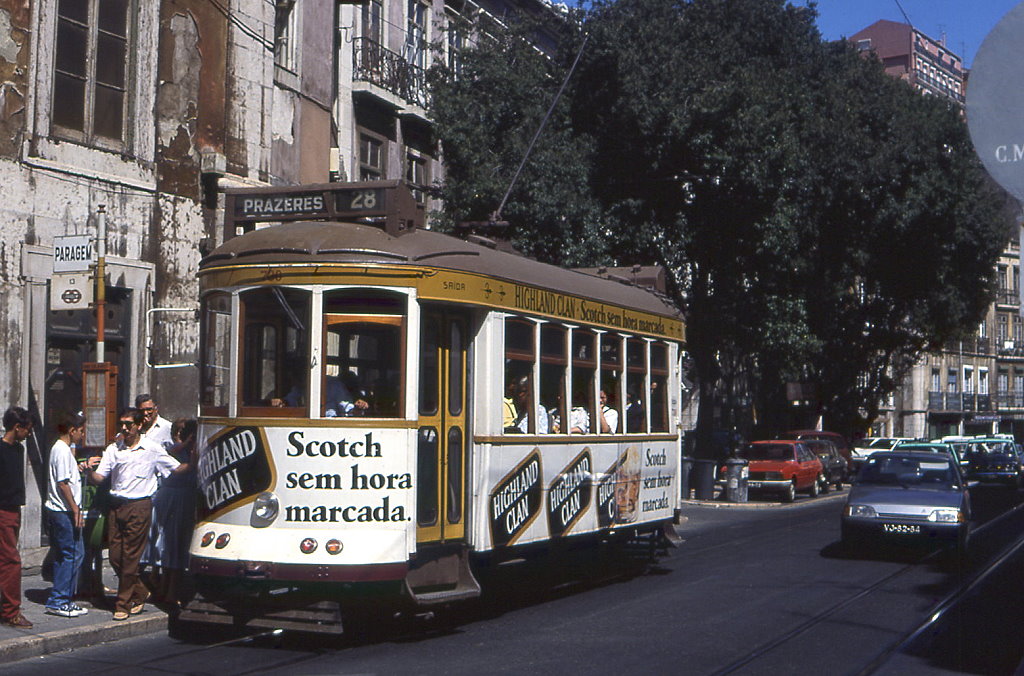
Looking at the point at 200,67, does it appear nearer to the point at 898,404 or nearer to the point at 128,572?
the point at 128,572

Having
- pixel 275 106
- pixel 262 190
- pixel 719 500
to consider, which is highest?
pixel 275 106

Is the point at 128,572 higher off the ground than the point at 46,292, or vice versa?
the point at 46,292

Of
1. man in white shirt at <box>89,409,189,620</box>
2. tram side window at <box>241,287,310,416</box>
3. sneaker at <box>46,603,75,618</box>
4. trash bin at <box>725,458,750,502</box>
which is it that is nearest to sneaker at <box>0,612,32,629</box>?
sneaker at <box>46,603,75,618</box>

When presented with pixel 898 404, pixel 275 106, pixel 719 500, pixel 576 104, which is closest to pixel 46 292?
pixel 275 106

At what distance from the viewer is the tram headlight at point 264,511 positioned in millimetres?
9438

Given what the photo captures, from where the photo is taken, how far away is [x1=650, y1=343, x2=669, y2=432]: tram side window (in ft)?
46.5

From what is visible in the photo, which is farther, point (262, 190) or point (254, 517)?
point (262, 190)

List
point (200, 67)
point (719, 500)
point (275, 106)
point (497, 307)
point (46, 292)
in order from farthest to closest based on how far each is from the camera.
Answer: point (719, 500) → point (275, 106) → point (200, 67) → point (46, 292) → point (497, 307)

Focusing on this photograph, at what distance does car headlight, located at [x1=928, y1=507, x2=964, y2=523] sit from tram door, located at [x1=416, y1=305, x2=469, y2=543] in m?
7.79

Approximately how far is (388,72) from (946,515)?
14.7 metres

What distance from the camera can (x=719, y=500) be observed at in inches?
1222

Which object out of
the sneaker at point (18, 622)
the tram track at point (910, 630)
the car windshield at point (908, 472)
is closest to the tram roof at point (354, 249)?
the sneaker at point (18, 622)

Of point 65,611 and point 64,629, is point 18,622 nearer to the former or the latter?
point 64,629

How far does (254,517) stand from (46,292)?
20.4 feet
